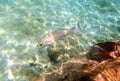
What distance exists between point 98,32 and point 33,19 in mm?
2488

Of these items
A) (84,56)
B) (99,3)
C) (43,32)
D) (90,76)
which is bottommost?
(99,3)

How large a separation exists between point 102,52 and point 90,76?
165 centimetres

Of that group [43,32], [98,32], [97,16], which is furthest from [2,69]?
[97,16]

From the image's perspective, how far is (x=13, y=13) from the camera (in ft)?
22.2

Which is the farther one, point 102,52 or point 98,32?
point 98,32

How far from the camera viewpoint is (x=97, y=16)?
8.58 metres

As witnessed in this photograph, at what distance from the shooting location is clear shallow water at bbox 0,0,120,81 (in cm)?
514

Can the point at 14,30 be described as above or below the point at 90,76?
below

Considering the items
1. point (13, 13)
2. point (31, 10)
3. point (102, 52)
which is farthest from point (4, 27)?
point (102, 52)

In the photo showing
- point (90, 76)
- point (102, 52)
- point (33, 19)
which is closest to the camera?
point (90, 76)

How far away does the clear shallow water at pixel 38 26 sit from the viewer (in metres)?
5.14

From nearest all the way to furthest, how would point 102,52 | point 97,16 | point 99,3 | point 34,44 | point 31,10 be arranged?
point 102,52, point 34,44, point 31,10, point 97,16, point 99,3

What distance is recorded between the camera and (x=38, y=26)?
6598mm

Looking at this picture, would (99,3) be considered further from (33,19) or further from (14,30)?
(14,30)
